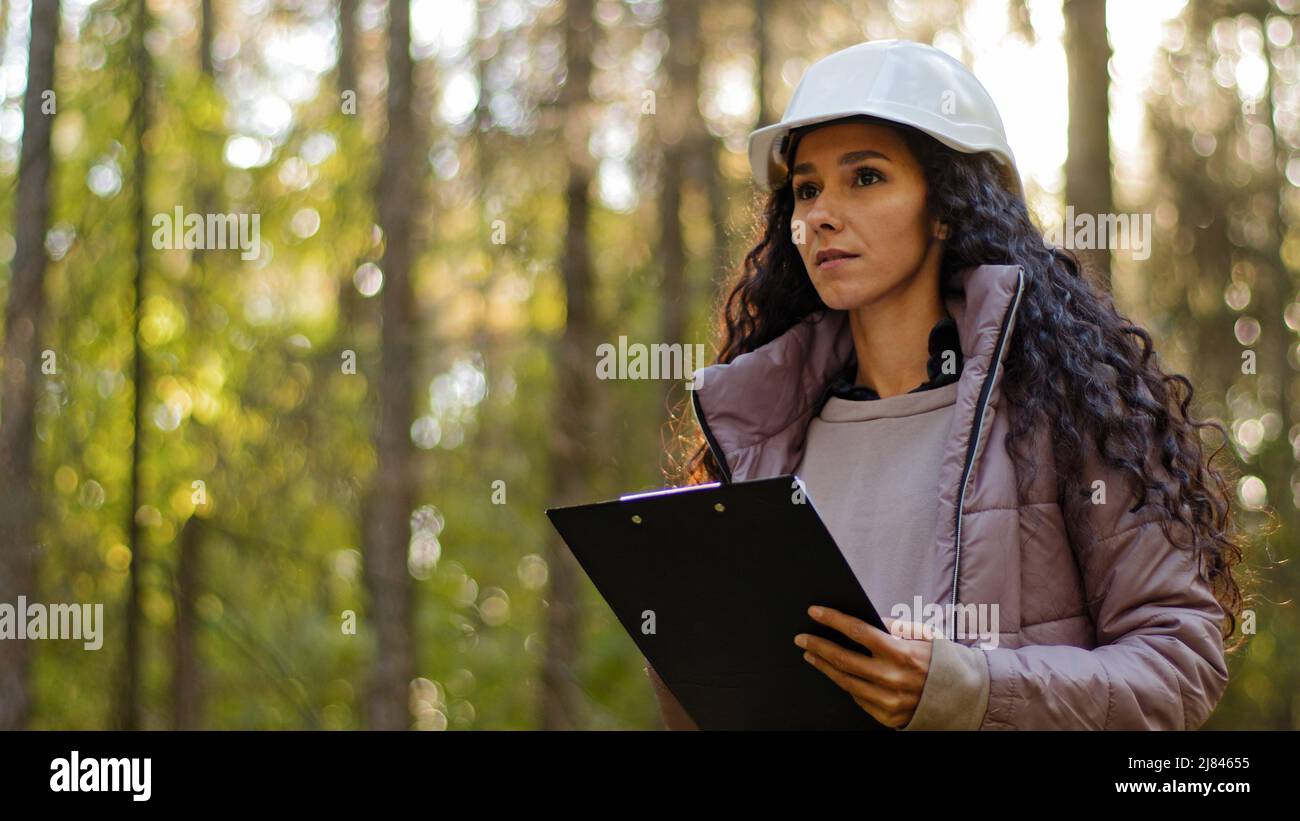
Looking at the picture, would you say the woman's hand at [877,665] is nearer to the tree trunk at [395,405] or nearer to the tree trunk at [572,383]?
the tree trunk at [395,405]

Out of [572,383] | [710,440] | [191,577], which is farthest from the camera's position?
[572,383]

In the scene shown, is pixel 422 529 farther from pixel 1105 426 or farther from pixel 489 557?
pixel 1105 426

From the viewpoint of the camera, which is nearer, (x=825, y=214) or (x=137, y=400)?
(x=825, y=214)

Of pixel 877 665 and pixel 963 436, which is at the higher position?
pixel 963 436

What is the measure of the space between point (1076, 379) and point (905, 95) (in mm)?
653

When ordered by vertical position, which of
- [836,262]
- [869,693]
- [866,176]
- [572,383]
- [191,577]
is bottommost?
[191,577]

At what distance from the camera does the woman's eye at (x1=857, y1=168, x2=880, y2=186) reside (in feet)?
8.52

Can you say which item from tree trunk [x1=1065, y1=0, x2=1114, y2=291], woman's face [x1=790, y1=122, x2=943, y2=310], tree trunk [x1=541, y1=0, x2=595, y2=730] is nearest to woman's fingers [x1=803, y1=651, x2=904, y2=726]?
woman's face [x1=790, y1=122, x2=943, y2=310]

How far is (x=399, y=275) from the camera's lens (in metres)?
8.95

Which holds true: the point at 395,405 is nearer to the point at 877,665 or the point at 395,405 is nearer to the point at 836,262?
the point at 836,262

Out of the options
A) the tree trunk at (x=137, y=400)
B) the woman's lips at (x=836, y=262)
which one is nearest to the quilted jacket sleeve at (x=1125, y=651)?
the woman's lips at (x=836, y=262)

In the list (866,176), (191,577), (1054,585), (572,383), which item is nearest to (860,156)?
(866,176)

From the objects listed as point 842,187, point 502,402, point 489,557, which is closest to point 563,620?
point 502,402

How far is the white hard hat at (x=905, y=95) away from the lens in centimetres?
252
